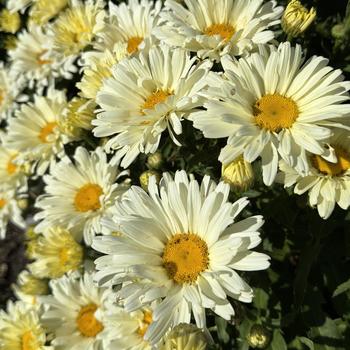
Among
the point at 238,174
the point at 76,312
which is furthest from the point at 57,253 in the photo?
the point at 238,174

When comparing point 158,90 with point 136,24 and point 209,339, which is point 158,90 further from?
point 209,339

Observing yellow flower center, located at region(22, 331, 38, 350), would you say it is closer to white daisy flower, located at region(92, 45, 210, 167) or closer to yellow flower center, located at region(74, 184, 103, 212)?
yellow flower center, located at region(74, 184, 103, 212)

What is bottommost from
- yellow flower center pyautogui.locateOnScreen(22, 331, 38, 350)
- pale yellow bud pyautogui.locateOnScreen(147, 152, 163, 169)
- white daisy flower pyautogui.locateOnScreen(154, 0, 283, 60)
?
yellow flower center pyautogui.locateOnScreen(22, 331, 38, 350)

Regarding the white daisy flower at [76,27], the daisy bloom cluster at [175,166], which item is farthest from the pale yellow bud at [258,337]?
the white daisy flower at [76,27]

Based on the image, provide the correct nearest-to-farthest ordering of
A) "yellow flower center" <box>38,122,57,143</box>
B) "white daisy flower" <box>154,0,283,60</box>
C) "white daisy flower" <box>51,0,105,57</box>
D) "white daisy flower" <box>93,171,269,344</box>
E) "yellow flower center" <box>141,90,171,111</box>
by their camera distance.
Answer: "white daisy flower" <box>93,171,269,344</box>
"white daisy flower" <box>154,0,283,60</box>
"yellow flower center" <box>141,90,171,111</box>
"white daisy flower" <box>51,0,105,57</box>
"yellow flower center" <box>38,122,57,143</box>

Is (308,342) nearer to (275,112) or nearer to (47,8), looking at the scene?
(275,112)

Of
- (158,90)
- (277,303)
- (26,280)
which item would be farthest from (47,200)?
(277,303)

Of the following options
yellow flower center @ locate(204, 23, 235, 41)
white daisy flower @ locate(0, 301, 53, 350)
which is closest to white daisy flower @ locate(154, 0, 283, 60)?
yellow flower center @ locate(204, 23, 235, 41)
